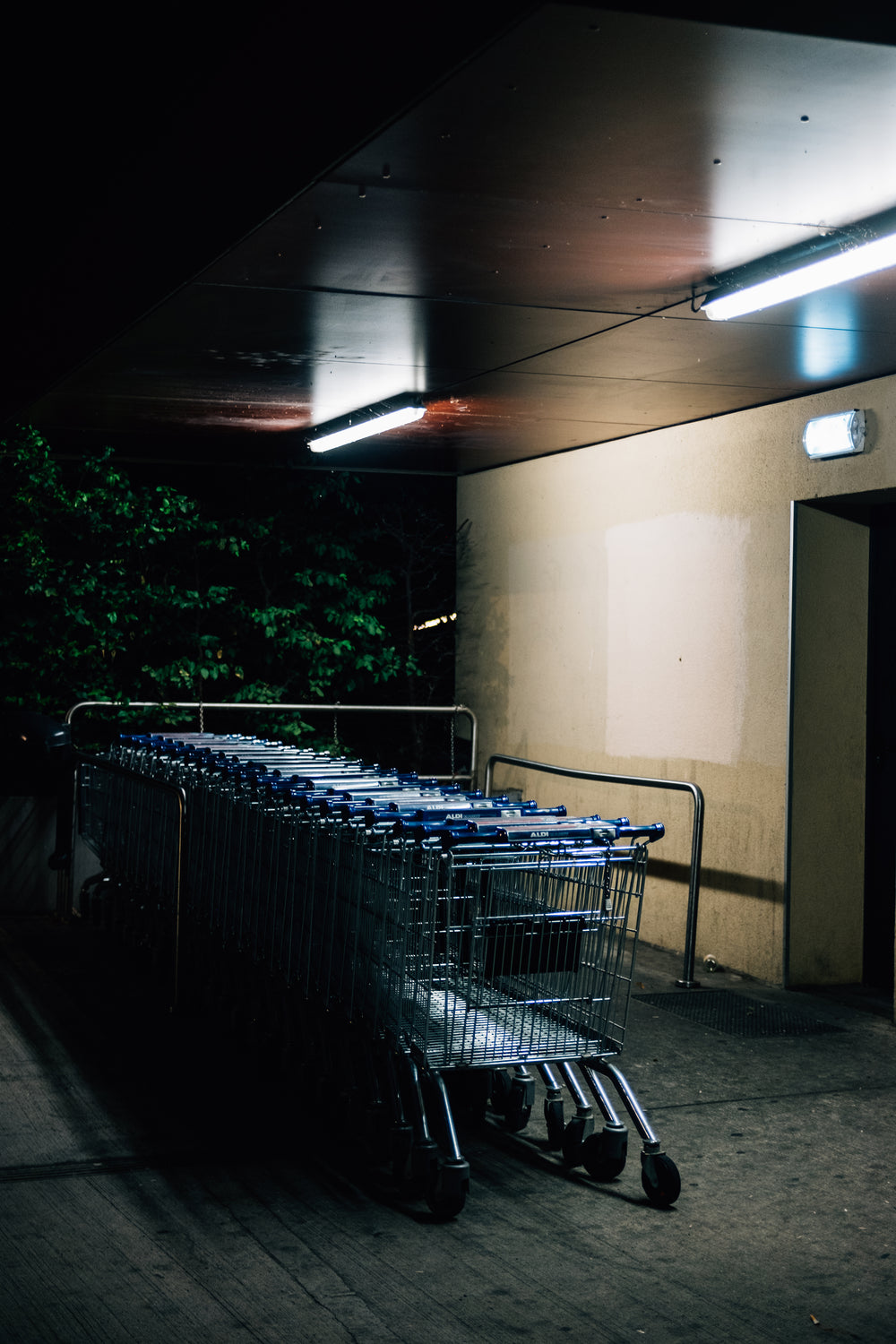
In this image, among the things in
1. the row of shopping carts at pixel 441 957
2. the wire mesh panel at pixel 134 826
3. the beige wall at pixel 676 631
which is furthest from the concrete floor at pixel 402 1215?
the beige wall at pixel 676 631

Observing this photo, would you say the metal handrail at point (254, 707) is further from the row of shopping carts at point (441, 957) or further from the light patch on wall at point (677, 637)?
the row of shopping carts at point (441, 957)

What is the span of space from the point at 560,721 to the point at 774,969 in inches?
107

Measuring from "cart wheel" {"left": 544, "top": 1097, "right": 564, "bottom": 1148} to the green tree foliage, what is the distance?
506cm

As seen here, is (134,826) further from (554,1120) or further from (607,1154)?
(607,1154)

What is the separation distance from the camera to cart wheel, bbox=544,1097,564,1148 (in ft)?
15.8

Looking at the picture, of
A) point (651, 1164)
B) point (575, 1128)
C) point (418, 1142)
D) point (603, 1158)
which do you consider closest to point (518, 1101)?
point (575, 1128)

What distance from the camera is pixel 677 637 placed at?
27.4 ft

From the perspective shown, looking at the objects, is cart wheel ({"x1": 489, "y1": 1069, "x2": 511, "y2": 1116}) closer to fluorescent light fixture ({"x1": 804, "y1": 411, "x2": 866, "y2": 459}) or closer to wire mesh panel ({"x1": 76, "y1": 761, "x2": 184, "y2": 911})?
wire mesh panel ({"x1": 76, "y1": 761, "x2": 184, "y2": 911})

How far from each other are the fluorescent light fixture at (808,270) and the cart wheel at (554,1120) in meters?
2.97

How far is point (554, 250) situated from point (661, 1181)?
3040 mm

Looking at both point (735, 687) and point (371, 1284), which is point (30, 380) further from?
point (371, 1284)

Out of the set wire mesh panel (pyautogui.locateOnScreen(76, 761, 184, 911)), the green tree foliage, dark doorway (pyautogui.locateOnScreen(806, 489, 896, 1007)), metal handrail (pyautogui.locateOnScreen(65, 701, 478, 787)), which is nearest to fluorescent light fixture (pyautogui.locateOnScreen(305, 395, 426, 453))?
the green tree foliage

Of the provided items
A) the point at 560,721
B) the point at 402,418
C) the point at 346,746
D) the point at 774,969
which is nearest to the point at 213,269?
the point at 402,418

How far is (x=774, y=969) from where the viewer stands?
7.41 meters
